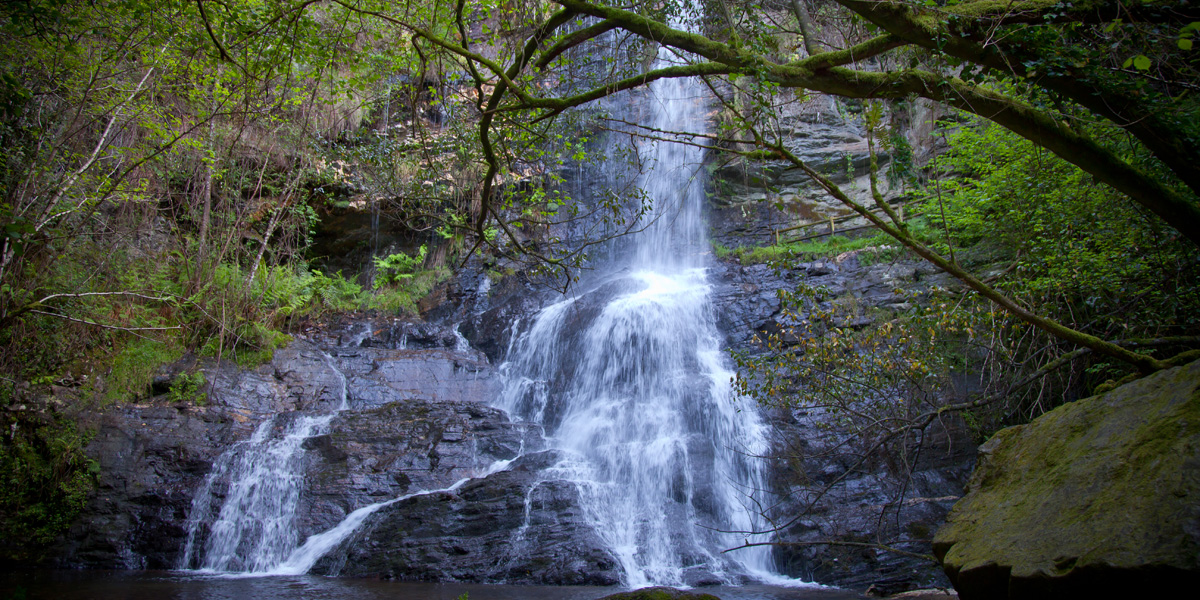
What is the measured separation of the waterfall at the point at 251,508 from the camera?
768 centimetres

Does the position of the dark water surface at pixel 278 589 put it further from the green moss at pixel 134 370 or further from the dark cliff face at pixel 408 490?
the green moss at pixel 134 370

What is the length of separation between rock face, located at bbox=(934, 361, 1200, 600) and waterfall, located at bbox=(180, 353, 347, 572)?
7665mm

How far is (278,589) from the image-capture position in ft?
20.6


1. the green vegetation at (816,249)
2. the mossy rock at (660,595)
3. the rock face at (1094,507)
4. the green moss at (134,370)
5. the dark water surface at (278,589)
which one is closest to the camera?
the rock face at (1094,507)

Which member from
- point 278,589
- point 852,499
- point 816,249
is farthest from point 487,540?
point 816,249

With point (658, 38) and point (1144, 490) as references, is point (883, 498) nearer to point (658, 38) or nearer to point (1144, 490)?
point (1144, 490)

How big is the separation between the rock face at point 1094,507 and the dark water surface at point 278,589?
9.00 ft

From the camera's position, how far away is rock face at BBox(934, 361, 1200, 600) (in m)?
2.66

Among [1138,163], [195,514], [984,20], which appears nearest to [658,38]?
[984,20]

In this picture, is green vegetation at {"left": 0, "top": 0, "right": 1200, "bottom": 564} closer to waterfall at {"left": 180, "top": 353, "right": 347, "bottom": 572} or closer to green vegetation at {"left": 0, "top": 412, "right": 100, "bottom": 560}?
green vegetation at {"left": 0, "top": 412, "right": 100, "bottom": 560}

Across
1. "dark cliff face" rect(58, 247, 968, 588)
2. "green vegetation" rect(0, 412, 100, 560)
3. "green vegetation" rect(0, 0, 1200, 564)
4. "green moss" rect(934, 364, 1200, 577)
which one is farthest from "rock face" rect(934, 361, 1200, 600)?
"green vegetation" rect(0, 412, 100, 560)

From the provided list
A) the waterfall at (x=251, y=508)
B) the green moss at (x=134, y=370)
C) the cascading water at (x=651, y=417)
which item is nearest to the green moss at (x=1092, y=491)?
the cascading water at (x=651, y=417)

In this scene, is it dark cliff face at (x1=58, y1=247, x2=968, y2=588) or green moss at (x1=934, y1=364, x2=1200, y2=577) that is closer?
green moss at (x1=934, y1=364, x2=1200, y2=577)

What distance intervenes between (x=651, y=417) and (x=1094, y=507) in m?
7.21
